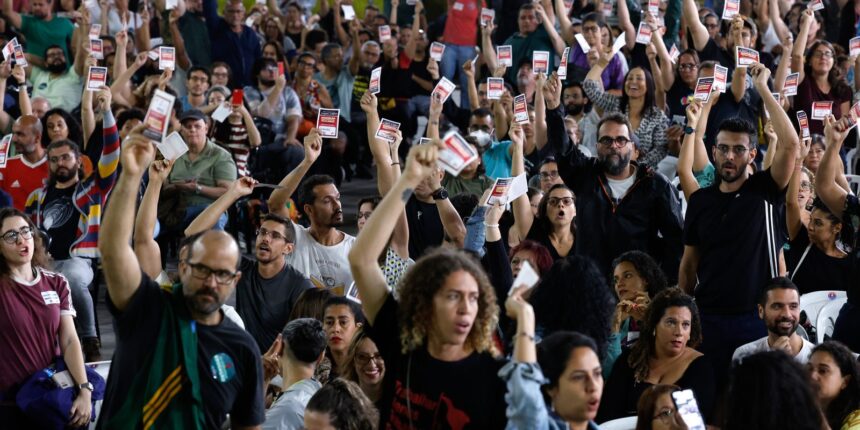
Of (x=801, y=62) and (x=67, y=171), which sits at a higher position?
(x=801, y=62)

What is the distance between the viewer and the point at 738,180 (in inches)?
228

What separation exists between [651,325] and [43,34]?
8.81m

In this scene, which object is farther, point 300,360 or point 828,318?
point 828,318

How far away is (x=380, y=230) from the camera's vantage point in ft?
11.5

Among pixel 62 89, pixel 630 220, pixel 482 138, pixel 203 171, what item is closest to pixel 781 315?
pixel 630 220

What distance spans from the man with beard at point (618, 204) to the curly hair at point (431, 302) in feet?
9.67

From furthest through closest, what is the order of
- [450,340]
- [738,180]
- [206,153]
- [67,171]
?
[206,153], [67,171], [738,180], [450,340]

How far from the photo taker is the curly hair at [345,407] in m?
4.05

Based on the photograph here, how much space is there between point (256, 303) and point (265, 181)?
394 cm

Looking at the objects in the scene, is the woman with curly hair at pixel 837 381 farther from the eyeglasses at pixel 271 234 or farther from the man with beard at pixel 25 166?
the man with beard at pixel 25 166

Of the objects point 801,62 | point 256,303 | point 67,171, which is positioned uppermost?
point 801,62

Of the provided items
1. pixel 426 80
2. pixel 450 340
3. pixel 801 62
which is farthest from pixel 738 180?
pixel 426 80

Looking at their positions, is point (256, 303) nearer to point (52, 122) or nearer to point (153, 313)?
point (153, 313)

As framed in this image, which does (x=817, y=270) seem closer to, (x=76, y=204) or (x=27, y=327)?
(x=27, y=327)
